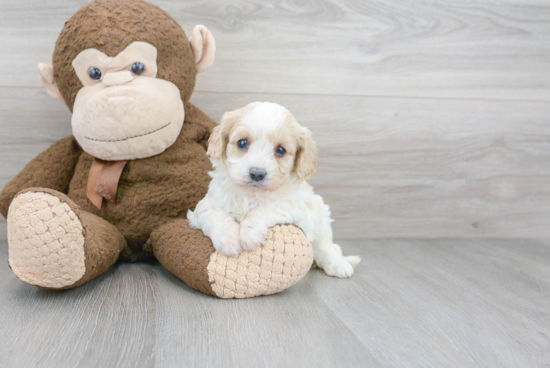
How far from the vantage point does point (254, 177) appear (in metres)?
1.06

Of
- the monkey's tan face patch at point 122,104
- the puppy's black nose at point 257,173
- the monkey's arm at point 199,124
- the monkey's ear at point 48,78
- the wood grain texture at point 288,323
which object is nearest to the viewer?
the wood grain texture at point 288,323

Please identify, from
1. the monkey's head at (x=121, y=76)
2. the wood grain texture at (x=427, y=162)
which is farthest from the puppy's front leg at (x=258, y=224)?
the wood grain texture at (x=427, y=162)

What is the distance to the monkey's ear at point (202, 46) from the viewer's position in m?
1.35

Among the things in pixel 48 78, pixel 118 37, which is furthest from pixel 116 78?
pixel 48 78

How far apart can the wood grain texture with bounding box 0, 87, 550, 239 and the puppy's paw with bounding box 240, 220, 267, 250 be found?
2.26 ft

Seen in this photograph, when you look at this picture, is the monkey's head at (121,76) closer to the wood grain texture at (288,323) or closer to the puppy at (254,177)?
the puppy at (254,177)

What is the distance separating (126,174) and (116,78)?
0.94 feet

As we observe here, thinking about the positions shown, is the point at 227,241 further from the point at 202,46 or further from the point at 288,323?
the point at 202,46

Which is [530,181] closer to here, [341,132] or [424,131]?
[424,131]

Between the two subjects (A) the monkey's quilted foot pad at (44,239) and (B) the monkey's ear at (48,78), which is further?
(B) the monkey's ear at (48,78)

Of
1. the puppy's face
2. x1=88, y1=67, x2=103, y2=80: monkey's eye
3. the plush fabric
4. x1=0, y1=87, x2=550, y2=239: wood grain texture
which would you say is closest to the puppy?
the puppy's face

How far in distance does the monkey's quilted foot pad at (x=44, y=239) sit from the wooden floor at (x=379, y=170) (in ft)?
0.27

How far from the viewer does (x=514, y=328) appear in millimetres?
1008

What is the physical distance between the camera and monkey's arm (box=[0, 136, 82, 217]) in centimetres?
133
